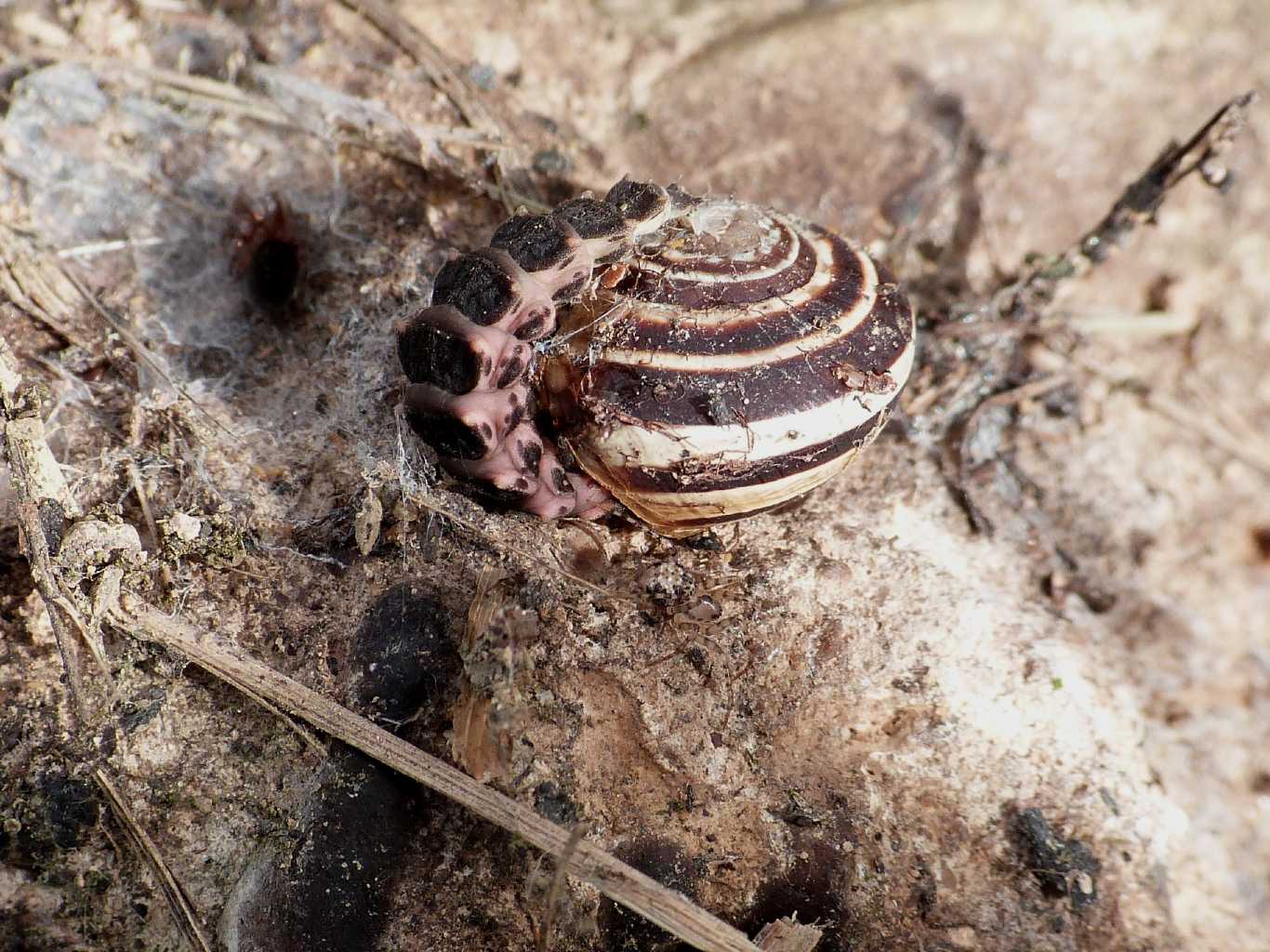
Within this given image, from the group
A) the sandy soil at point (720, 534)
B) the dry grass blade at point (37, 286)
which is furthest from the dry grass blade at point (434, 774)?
the dry grass blade at point (37, 286)

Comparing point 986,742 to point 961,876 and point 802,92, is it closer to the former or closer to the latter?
point 961,876

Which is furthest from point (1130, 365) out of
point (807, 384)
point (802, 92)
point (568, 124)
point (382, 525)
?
point (382, 525)

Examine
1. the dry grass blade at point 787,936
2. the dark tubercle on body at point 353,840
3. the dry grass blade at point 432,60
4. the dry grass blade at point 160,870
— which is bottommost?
the dry grass blade at point 160,870

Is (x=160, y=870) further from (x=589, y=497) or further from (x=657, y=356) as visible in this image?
(x=657, y=356)

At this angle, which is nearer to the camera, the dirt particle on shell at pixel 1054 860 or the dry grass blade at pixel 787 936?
the dry grass blade at pixel 787 936

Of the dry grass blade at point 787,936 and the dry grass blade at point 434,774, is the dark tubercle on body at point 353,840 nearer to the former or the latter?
the dry grass blade at point 434,774

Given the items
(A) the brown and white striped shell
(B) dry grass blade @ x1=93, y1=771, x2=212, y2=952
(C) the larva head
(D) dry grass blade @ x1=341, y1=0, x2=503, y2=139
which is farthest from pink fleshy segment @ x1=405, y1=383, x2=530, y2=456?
(D) dry grass blade @ x1=341, y1=0, x2=503, y2=139

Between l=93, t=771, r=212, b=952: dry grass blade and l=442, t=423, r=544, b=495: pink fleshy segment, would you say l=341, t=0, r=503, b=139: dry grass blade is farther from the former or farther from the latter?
l=93, t=771, r=212, b=952: dry grass blade
